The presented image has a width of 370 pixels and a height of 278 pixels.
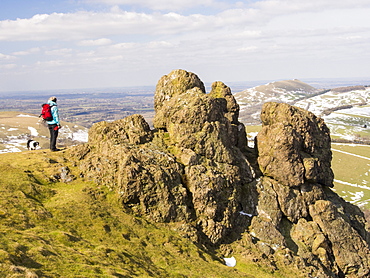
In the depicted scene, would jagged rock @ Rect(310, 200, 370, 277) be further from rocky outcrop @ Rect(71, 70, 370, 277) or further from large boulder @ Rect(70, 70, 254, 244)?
large boulder @ Rect(70, 70, 254, 244)

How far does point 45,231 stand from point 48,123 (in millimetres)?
20711

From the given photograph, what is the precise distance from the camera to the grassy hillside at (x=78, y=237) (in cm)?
1944

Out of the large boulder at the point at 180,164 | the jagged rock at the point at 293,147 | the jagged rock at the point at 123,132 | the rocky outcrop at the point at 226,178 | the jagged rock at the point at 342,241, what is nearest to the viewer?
the large boulder at the point at 180,164

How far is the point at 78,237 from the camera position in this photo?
26188 millimetres

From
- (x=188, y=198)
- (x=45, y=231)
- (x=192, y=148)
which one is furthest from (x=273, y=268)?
(x=45, y=231)

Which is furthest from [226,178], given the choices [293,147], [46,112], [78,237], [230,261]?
[46,112]

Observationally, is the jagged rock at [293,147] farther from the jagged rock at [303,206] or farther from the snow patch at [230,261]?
the snow patch at [230,261]

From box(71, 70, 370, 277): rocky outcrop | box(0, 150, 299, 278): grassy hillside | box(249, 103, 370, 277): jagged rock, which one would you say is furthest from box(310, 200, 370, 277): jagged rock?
box(0, 150, 299, 278): grassy hillside

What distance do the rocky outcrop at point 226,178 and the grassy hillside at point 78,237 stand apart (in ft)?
7.26

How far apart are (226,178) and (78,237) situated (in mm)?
22315

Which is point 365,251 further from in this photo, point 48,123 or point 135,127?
point 48,123

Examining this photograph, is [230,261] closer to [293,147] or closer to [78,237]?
[78,237]

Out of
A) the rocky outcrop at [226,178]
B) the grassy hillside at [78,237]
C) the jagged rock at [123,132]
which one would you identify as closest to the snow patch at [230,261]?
the grassy hillside at [78,237]

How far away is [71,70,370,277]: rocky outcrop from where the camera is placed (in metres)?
36.2
